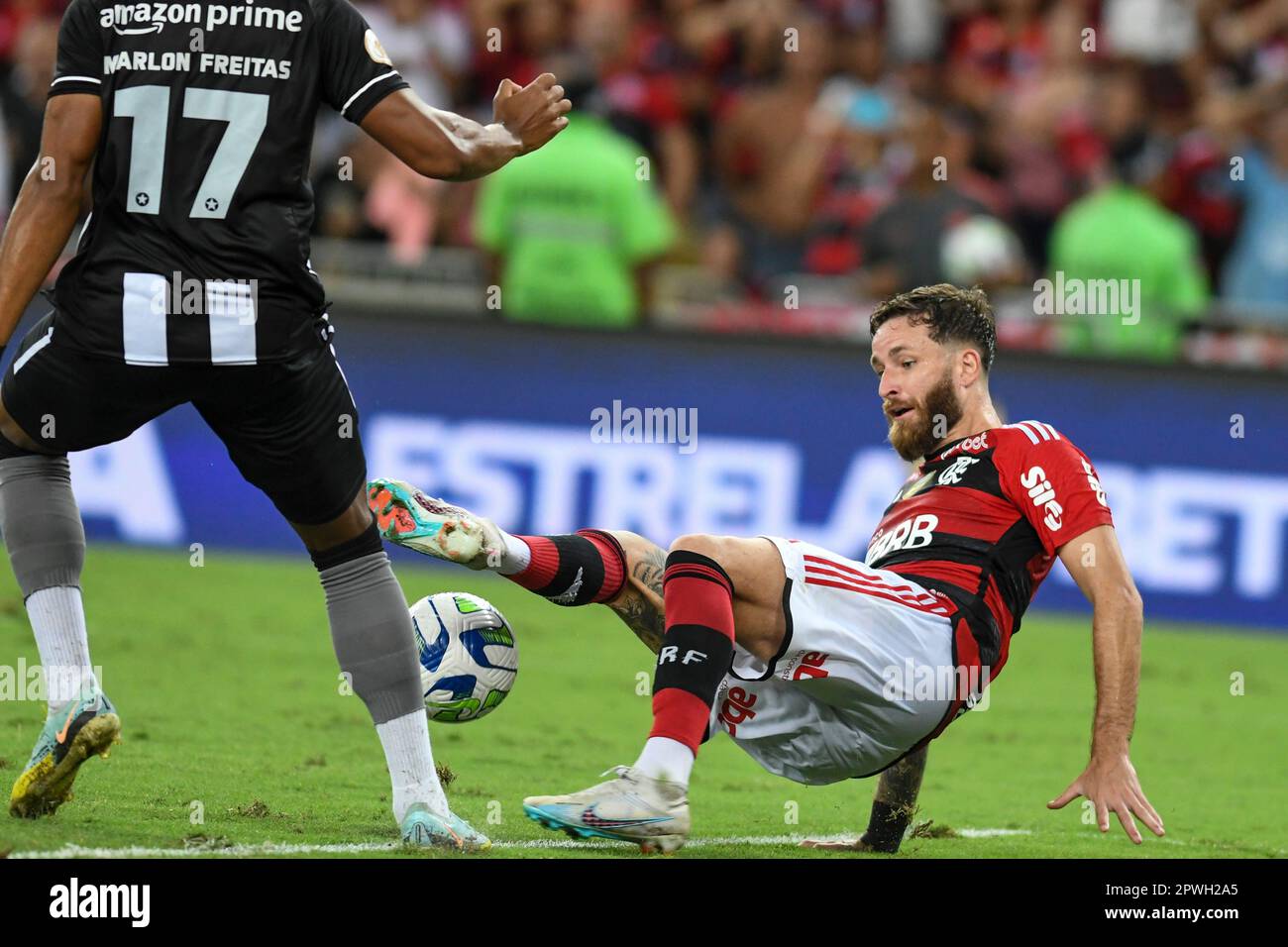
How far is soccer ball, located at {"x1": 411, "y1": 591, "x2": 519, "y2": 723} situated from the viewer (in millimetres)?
5703

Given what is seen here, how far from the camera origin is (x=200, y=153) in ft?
15.7

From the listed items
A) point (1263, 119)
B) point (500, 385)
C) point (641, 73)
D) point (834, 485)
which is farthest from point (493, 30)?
point (1263, 119)

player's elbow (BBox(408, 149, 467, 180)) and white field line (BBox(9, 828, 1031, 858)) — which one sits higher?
player's elbow (BBox(408, 149, 467, 180))

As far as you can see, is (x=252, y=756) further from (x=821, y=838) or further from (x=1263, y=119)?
(x=1263, y=119)

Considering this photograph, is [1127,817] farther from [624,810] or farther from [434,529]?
[434,529]

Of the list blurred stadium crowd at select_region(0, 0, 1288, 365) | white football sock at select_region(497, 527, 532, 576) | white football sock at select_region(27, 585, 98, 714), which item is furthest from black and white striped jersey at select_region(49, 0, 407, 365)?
blurred stadium crowd at select_region(0, 0, 1288, 365)

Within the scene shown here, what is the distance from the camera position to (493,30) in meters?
14.3

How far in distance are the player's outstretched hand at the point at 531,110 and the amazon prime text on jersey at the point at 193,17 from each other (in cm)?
60

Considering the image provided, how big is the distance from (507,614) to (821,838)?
4.89 m

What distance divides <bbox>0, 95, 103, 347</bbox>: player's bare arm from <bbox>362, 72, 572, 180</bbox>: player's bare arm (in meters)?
0.73

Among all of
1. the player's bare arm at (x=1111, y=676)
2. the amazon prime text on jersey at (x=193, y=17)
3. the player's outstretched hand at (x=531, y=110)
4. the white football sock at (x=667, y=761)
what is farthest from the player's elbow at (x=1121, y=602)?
the amazon prime text on jersey at (x=193, y=17)

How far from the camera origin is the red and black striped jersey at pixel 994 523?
17.3 ft

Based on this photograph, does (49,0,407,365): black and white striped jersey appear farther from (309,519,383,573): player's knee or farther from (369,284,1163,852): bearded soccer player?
(369,284,1163,852): bearded soccer player

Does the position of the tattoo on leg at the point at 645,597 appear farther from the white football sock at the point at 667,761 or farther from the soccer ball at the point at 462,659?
the white football sock at the point at 667,761
